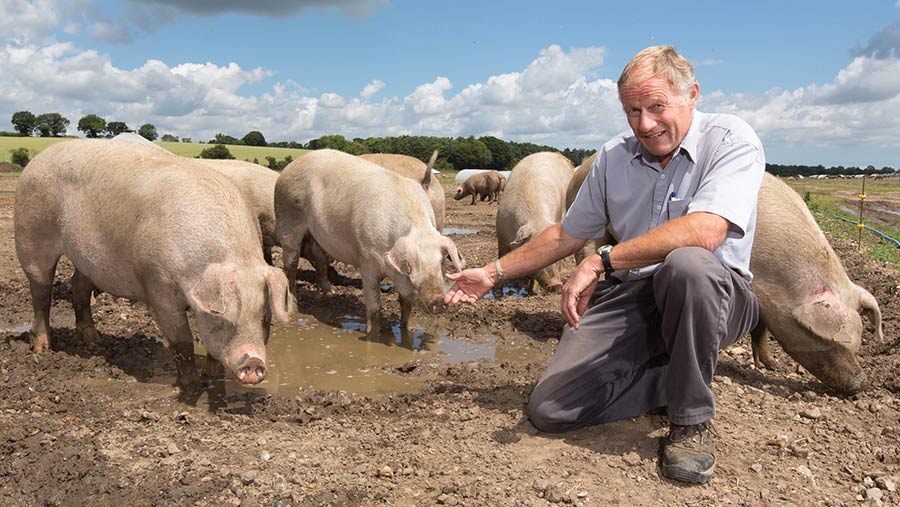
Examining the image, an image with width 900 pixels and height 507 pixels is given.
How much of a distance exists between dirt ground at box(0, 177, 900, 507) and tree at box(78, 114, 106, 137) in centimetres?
7464

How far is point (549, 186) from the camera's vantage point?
864cm

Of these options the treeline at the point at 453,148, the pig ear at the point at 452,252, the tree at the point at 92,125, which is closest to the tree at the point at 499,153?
the treeline at the point at 453,148

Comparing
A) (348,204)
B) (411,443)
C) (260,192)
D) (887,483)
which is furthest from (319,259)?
(887,483)

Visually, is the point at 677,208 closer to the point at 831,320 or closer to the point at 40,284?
the point at 831,320

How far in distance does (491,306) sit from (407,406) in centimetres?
315

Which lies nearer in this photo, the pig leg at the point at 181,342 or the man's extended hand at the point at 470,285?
the man's extended hand at the point at 470,285

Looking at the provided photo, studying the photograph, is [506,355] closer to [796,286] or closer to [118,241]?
[796,286]

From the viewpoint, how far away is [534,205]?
8297mm

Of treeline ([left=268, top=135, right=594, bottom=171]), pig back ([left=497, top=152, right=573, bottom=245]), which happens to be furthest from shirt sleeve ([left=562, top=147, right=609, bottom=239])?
treeline ([left=268, top=135, right=594, bottom=171])

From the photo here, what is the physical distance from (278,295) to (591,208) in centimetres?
215

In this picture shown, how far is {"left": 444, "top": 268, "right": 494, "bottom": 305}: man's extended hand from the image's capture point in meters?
4.07

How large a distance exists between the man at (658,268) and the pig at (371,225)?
2.01 meters

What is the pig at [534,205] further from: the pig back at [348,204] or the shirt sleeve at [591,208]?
the shirt sleeve at [591,208]

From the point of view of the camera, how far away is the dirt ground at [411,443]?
3188mm
